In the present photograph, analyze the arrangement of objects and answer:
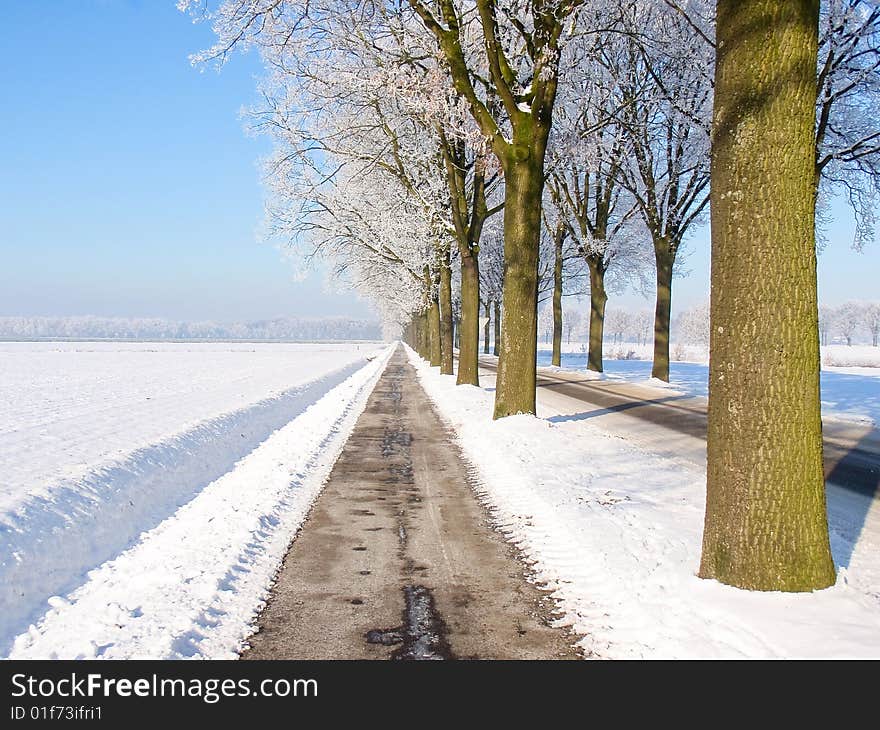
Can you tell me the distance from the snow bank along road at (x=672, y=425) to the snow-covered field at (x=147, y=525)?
563 centimetres

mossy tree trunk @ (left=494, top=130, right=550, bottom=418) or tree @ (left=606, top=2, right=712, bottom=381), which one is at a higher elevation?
tree @ (left=606, top=2, right=712, bottom=381)

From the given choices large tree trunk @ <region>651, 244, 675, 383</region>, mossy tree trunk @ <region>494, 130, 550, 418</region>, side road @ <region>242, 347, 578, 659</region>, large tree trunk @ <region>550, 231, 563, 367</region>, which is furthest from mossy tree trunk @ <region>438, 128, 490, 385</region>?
large tree trunk @ <region>550, 231, 563, 367</region>

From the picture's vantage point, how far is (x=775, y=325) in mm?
4234

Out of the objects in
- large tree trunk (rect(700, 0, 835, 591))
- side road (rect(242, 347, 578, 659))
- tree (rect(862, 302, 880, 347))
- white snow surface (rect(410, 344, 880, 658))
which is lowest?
side road (rect(242, 347, 578, 659))

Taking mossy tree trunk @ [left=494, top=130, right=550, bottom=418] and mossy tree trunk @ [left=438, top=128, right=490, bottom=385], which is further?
mossy tree trunk @ [left=438, top=128, right=490, bottom=385]

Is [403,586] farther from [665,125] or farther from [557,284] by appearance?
[557,284]

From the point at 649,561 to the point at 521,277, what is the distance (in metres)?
7.62

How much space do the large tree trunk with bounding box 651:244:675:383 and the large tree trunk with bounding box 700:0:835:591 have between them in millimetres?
19517

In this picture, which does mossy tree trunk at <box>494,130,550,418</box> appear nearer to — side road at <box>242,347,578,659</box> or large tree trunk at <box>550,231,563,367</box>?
side road at <box>242,347,578,659</box>

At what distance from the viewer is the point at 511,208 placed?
12.1 metres

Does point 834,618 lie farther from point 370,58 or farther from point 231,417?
point 370,58

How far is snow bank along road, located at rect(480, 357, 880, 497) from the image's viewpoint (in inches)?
359
